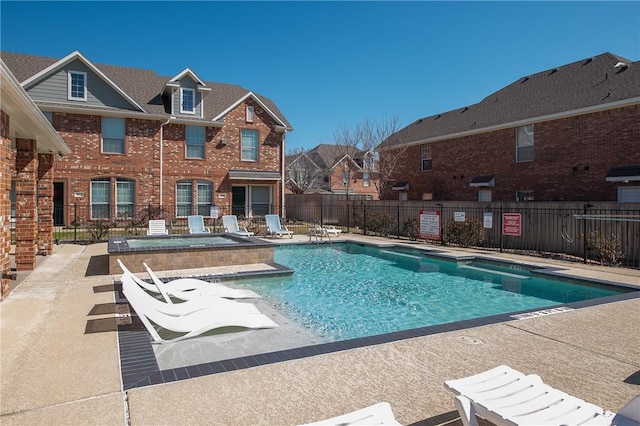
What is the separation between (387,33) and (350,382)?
14.7 meters

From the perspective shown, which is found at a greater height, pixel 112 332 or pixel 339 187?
pixel 339 187

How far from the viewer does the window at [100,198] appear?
2223 cm

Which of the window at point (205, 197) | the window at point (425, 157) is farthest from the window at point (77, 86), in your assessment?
the window at point (425, 157)

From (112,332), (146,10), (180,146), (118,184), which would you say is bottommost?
(112,332)

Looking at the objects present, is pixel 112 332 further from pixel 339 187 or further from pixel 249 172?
pixel 339 187

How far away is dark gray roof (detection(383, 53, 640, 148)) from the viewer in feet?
58.6

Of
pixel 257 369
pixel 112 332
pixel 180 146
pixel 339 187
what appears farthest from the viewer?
pixel 339 187

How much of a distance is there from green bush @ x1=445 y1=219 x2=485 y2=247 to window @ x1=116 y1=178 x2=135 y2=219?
16.7 m

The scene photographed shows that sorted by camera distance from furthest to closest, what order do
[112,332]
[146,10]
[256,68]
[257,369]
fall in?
[256,68] < [146,10] < [112,332] < [257,369]

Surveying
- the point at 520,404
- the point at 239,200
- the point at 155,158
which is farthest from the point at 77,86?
the point at 520,404

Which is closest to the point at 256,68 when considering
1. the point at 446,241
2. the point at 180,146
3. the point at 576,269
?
the point at 180,146

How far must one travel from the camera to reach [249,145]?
87.6 ft

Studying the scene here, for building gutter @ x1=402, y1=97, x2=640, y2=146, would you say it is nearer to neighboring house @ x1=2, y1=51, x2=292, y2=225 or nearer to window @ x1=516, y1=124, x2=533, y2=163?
window @ x1=516, y1=124, x2=533, y2=163

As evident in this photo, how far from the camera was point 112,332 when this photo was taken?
5.64 meters
